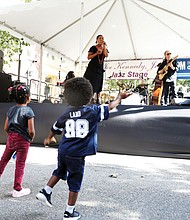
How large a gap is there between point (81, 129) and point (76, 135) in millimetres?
62

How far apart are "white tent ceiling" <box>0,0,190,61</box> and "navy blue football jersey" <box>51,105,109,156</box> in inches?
166

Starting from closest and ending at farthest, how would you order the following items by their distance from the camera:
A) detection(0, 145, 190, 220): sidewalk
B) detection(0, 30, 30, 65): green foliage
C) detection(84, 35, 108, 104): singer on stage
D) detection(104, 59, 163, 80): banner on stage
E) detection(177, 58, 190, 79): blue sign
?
detection(0, 145, 190, 220): sidewalk → detection(84, 35, 108, 104): singer on stage → detection(177, 58, 190, 79): blue sign → detection(104, 59, 163, 80): banner on stage → detection(0, 30, 30, 65): green foliage

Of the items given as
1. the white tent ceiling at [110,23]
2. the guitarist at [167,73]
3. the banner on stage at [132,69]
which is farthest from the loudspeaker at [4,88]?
the banner on stage at [132,69]

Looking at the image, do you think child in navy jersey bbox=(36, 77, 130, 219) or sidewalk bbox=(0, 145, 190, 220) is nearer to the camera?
child in navy jersey bbox=(36, 77, 130, 219)

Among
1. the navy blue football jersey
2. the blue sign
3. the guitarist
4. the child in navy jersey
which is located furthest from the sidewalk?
the blue sign

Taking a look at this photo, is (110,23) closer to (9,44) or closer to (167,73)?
(167,73)

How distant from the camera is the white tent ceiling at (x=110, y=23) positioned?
6656 millimetres

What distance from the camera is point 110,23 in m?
8.09

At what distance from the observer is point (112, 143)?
16.6ft

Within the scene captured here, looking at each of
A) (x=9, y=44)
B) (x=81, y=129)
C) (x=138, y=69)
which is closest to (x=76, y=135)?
(x=81, y=129)

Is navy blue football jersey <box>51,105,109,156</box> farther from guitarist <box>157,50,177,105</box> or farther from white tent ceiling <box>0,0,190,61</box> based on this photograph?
guitarist <box>157,50,177,105</box>

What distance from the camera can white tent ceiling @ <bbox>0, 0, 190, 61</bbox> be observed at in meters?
6.66

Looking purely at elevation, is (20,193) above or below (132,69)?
below

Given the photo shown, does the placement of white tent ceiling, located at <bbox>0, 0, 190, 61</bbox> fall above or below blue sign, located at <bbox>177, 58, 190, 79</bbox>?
above
